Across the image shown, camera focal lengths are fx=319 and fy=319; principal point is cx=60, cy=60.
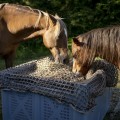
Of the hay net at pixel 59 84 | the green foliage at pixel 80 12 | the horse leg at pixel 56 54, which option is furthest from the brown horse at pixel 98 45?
the green foliage at pixel 80 12

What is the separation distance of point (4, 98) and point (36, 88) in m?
0.47

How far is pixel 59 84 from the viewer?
3.11 m

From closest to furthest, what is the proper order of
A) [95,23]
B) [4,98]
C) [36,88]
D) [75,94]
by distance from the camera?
[75,94], [36,88], [4,98], [95,23]

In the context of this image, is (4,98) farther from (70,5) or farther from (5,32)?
(70,5)

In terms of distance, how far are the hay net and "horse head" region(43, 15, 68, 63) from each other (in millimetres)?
328

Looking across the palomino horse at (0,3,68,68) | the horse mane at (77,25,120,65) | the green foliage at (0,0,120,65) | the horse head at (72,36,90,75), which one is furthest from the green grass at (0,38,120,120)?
the horse mane at (77,25,120,65)

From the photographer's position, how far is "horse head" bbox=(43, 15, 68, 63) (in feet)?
13.1

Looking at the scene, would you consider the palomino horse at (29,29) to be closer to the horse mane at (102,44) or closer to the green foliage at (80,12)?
the horse mane at (102,44)

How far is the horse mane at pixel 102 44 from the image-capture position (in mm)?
3105

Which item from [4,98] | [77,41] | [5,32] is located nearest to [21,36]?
[5,32]

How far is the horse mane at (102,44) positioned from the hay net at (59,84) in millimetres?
258

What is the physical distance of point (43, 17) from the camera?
4.07 m

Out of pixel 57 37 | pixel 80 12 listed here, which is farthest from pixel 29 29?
pixel 80 12

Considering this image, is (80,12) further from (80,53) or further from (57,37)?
(80,53)
